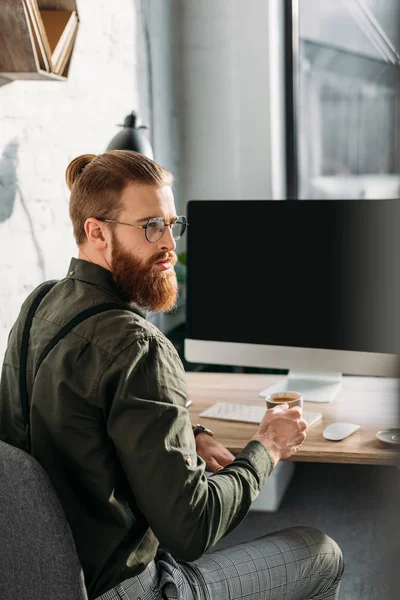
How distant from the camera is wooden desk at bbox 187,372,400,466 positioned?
58.6 inches

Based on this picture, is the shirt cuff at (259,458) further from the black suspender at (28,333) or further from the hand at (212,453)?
the black suspender at (28,333)

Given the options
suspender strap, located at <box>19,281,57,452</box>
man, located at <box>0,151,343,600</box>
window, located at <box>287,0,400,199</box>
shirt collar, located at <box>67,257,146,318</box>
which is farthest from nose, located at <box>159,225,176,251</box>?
window, located at <box>287,0,400,199</box>

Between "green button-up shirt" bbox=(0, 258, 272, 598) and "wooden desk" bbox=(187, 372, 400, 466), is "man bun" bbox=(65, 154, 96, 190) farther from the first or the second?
"wooden desk" bbox=(187, 372, 400, 466)

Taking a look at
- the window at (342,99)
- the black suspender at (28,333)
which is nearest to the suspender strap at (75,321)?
the black suspender at (28,333)

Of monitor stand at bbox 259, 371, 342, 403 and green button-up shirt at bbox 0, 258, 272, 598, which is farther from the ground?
green button-up shirt at bbox 0, 258, 272, 598

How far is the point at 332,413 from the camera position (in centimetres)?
173

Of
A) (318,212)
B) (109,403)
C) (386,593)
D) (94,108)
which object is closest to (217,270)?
(318,212)

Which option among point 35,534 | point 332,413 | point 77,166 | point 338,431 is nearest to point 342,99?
point 332,413

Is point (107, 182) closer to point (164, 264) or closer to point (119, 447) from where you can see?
point (164, 264)

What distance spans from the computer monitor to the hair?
0.62m

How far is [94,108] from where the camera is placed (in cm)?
221

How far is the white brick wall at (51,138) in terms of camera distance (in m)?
1.78

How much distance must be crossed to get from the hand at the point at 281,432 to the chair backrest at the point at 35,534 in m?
0.42

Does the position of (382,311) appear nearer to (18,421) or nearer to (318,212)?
(318,212)
